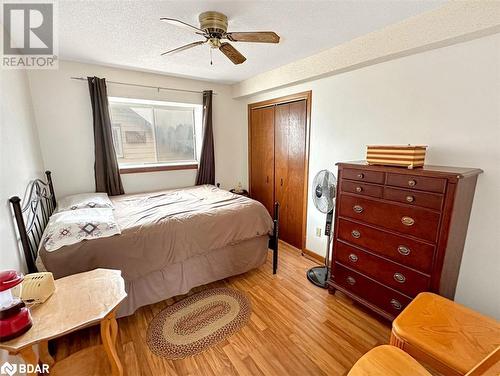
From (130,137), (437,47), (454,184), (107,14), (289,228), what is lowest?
(289,228)

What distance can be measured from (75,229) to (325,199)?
222 centimetres

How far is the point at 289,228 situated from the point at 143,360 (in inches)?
91.5

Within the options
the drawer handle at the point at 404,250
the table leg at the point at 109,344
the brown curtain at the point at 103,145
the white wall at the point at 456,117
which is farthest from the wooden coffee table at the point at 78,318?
the white wall at the point at 456,117

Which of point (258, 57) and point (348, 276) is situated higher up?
point (258, 57)

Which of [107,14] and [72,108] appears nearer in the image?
[107,14]

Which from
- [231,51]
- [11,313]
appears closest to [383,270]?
[231,51]

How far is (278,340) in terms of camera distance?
178cm

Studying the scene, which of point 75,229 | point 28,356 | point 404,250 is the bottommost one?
point 28,356

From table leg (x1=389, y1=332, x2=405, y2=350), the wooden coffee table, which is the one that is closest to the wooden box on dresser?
table leg (x1=389, y1=332, x2=405, y2=350)

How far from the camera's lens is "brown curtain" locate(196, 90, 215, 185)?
143 inches

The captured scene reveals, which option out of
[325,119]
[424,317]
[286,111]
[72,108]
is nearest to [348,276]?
[424,317]

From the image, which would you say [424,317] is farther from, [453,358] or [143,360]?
[143,360]

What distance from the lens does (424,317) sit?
4.32 ft

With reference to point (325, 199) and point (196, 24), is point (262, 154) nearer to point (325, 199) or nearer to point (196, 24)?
point (325, 199)
